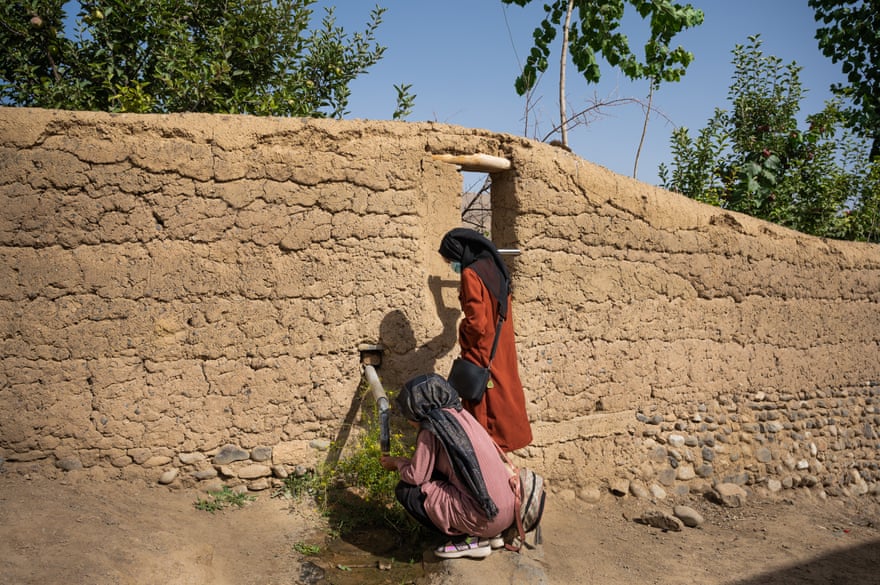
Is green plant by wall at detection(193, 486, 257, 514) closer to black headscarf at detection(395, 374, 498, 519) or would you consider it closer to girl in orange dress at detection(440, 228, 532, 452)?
black headscarf at detection(395, 374, 498, 519)

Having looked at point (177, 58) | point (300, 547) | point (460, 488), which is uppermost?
point (177, 58)

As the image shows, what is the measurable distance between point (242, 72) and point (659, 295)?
4206 millimetres

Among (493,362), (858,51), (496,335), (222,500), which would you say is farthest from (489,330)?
(858,51)

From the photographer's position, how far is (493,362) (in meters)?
4.13

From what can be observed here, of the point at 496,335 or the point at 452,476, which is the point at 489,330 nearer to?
the point at 496,335

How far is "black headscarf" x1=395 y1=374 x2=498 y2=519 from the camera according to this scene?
3.52m

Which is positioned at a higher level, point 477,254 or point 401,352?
point 477,254

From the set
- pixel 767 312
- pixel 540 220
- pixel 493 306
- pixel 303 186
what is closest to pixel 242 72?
pixel 303 186

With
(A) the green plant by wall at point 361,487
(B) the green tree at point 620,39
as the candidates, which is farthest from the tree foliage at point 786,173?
(A) the green plant by wall at point 361,487

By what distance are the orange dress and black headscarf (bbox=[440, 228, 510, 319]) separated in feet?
0.15

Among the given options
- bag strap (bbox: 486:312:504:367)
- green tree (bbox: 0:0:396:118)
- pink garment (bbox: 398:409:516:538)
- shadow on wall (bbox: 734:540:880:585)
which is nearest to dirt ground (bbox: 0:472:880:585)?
shadow on wall (bbox: 734:540:880:585)

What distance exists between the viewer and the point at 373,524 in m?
4.07

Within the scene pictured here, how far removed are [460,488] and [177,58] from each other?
15.3ft

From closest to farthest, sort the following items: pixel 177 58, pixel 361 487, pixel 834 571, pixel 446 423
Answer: pixel 446 423 → pixel 361 487 → pixel 834 571 → pixel 177 58
